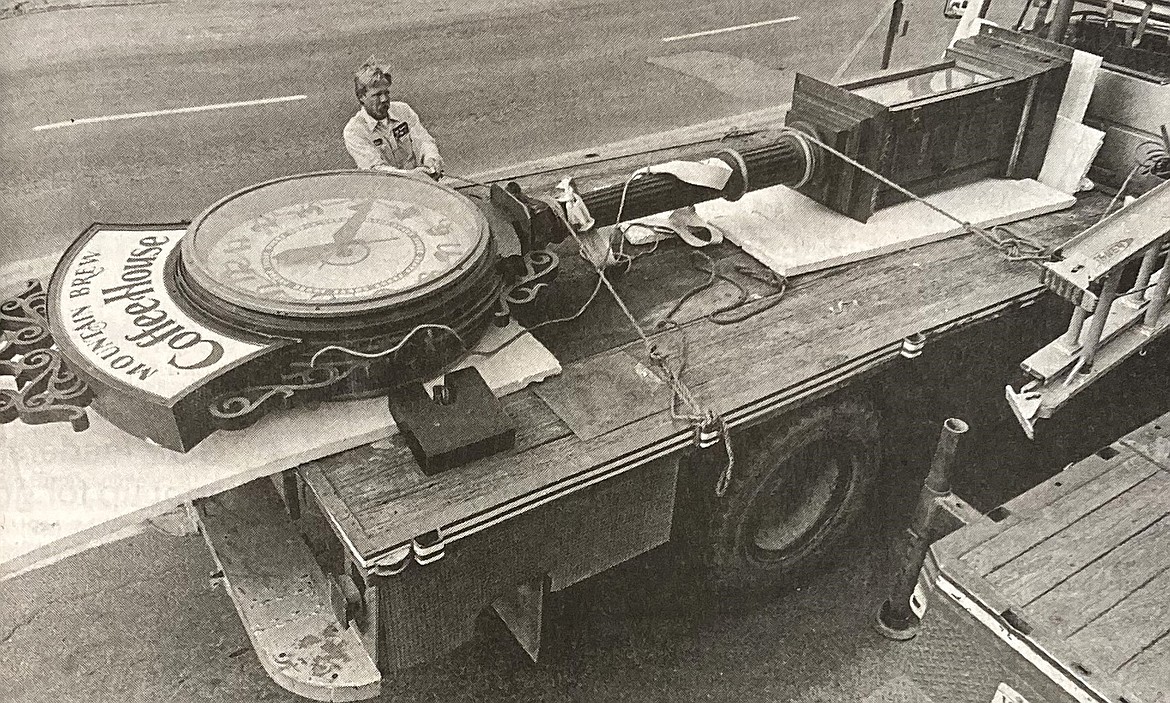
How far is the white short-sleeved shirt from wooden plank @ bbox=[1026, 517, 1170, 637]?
4.00 meters

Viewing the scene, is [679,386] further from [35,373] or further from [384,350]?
[35,373]

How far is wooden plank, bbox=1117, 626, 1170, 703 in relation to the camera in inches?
133

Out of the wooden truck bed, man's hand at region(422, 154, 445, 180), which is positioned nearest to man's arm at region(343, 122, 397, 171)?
man's hand at region(422, 154, 445, 180)

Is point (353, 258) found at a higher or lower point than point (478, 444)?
higher

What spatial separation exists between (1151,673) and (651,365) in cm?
219

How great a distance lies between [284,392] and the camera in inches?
153

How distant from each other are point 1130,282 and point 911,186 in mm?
1257

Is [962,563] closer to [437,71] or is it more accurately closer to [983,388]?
[983,388]

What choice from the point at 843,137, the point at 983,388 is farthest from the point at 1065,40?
the point at 983,388

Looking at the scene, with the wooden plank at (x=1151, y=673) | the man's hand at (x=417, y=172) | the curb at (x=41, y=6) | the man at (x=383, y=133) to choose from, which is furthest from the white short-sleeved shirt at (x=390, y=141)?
the curb at (x=41, y=6)

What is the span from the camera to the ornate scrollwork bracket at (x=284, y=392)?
12.4ft

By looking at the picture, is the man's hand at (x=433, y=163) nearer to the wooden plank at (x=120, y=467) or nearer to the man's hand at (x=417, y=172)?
the man's hand at (x=417, y=172)

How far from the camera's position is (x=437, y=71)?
11523mm

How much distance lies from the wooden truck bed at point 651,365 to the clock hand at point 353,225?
94cm
